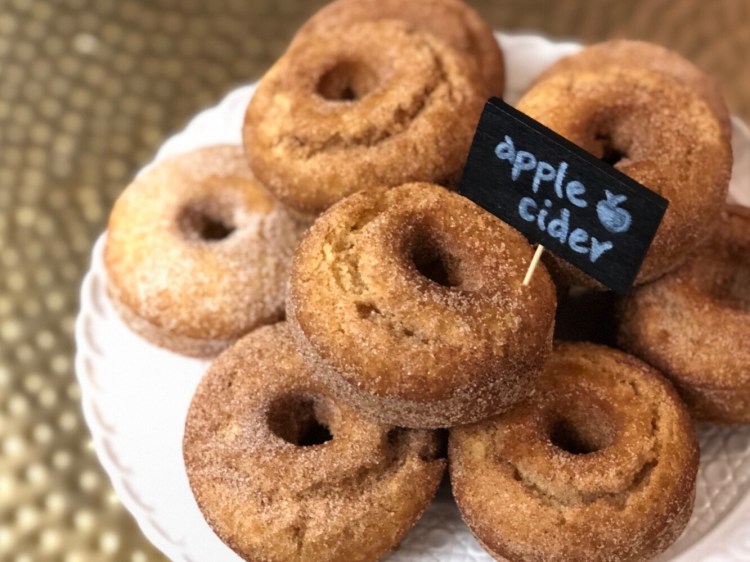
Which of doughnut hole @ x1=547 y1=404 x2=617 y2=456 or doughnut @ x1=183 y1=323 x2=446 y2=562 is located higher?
doughnut hole @ x1=547 y1=404 x2=617 y2=456

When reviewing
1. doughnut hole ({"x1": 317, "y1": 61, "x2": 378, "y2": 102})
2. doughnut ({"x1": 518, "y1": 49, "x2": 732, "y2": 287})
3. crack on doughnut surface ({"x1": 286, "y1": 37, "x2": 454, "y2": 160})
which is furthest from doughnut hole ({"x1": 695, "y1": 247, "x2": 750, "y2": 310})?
doughnut hole ({"x1": 317, "y1": 61, "x2": 378, "y2": 102})

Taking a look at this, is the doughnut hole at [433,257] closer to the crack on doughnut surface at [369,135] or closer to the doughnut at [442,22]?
the crack on doughnut surface at [369,135]

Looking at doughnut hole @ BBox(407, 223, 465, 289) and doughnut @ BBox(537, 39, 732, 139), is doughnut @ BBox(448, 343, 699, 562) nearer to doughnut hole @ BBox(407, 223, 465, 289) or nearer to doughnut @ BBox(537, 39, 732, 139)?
doughnut hole @ BBox(407, 223, 465, 289)

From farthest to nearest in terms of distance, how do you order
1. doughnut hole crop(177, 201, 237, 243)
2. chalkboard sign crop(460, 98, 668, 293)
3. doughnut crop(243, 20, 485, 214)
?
doughnut hole crop(177, 201, 237, 243)
doughnut crop(243, 20, 485, 214)
chalkboard sign crop(460, 98, 668, 293)

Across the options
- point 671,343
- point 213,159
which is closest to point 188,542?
point 213,159

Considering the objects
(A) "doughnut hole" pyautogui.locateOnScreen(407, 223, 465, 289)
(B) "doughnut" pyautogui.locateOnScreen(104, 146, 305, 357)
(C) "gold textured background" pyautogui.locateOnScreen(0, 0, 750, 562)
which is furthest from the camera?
(C) "gold textured background" pyautogui.locateOnScreen(0, 0, 750, 562)

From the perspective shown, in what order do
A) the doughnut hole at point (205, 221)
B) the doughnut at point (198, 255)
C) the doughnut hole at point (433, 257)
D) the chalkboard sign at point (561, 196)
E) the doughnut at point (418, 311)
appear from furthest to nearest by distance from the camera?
the doughnut hole at point (205, 221)
the doughnut at point (198, 255)
the doughnut hole at point (433, 257)
the doughnut at point (418, 311)
the chalkboard sign at point (561, 196)

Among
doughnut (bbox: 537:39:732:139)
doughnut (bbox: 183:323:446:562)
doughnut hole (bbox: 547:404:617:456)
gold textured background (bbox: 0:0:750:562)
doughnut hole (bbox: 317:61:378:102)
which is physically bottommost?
gold textured background (bbox: 0:0:750:562)

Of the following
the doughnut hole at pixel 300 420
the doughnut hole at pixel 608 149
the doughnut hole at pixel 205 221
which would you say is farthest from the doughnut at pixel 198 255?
the doughnut hole at pixel 608 149
